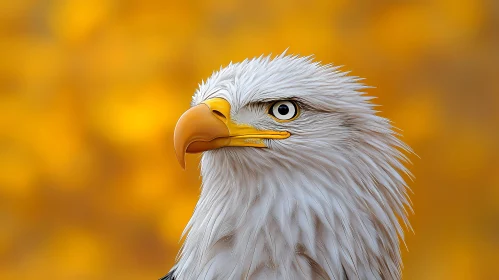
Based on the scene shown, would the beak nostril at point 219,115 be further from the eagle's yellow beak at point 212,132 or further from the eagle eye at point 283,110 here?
the eagle eye at point 283,110

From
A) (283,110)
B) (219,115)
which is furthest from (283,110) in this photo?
(219,115)

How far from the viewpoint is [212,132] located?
54.1 inches

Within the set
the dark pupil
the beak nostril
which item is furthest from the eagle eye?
the beak nostril

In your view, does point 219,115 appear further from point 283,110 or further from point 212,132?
point 283,110

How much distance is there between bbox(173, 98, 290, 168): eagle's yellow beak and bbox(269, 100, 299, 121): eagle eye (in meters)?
0.04

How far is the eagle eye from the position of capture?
1.47 meters

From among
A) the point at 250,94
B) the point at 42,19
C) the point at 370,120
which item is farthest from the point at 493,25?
the point at 42,19

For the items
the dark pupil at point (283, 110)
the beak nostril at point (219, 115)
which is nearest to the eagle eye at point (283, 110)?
the dark pupil at point (283, 110)

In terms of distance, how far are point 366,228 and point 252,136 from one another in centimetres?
33

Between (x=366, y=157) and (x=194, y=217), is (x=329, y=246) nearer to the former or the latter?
(x=366, y=157)

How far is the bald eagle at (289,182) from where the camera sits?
143 centimetres

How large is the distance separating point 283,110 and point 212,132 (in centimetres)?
19

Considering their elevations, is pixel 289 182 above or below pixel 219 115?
below

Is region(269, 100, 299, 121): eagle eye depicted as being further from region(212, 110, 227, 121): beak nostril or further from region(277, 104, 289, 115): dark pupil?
region(212, 110, 227, 121): beak nostril
